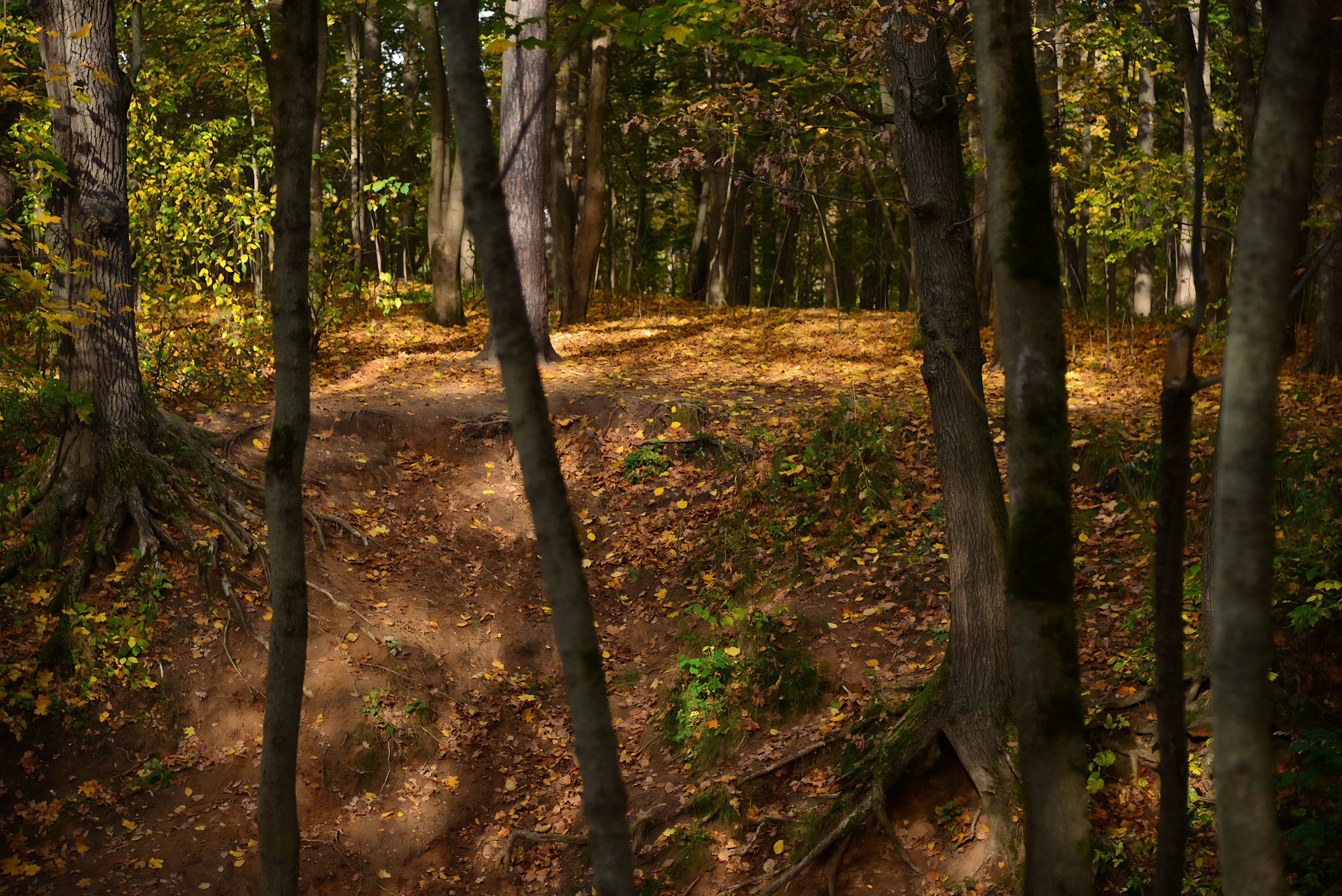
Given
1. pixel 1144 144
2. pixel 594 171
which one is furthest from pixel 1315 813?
pixel 1144 144

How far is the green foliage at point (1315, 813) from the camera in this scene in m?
3.73

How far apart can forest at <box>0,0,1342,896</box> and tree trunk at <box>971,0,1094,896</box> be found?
0.05 ft

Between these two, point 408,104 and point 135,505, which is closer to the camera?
point 135,505

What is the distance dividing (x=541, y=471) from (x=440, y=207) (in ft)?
47.7

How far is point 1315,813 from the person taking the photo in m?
3.95

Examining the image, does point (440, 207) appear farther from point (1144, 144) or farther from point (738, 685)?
point (1144, 144)

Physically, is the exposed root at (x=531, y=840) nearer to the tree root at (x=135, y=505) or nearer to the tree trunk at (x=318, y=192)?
the tree root at (x=135, y=505)

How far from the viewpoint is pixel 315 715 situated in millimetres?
6137

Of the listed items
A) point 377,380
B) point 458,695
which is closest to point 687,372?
point 377,380

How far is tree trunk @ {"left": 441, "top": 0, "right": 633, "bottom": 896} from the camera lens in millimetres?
2131

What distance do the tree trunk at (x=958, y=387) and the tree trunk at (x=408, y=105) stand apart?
13.5m

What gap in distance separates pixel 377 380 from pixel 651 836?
7.28m

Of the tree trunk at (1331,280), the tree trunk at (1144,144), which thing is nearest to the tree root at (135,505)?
the tree trunk at (1331,280)

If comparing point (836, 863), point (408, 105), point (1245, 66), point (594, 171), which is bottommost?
point (836, 863)
